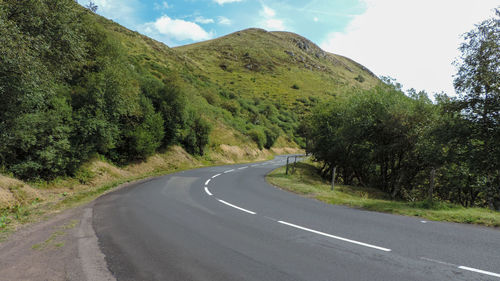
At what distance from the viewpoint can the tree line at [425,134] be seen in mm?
11977

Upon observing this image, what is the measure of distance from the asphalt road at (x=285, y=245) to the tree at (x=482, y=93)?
7132 mm

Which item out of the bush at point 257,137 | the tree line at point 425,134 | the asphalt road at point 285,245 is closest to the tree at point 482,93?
the tree line at point 425,134

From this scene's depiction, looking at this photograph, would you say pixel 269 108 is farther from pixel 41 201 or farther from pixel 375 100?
pixel 41 201

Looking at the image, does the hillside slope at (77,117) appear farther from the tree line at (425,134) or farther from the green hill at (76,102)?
the tree line at (425,134)

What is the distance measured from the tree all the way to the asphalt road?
713 cm

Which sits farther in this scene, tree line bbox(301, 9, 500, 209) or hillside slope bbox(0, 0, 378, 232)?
tree line bbox(301, 9, 500, 209)

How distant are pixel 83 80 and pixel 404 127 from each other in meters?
21.4

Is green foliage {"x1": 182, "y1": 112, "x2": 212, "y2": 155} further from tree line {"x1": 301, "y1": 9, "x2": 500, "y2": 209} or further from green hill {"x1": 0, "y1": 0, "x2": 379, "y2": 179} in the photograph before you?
tree line {"x1": 301, "y1": 9, "x2": 500, "y2": 209}

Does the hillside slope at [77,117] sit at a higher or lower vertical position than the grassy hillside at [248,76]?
lower

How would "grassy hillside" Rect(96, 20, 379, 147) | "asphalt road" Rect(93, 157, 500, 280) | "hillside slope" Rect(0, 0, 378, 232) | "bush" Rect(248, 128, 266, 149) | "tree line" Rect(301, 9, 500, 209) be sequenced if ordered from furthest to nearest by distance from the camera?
"bush" Rect(248, 128, 266, 149) < "grassy hillside" Rect(96, 20, 379, 147) < "tree line" Rect(301, 9, 500, 209) < "hillside slope" Rect(0, 0, 378, 232) < "asphalt road" Rect(93, 157, 500, 280)

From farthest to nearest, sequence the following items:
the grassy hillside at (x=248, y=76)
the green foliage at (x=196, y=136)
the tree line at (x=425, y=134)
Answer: the grassy hillside at (x=248, y=76), the green foliage at (x=196, y=136), the tree line at (x=425, y=134)

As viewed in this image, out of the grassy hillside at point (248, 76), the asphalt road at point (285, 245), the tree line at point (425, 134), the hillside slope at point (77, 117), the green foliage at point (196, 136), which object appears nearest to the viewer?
the asphalt road at point (285, 245)

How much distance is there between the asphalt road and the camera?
4289 millimetres

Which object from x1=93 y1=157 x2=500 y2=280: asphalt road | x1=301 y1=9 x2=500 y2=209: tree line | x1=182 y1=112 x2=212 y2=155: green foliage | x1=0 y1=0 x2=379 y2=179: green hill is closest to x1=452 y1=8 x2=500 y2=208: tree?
x1=301 y1=9 x2=500 y2=209: tree line
